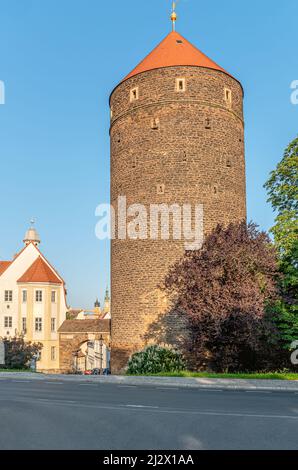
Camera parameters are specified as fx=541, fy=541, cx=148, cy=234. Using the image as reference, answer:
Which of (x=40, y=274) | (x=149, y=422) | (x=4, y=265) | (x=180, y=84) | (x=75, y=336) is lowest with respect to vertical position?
(x=75, y=336)

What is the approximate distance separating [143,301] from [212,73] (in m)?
13.4

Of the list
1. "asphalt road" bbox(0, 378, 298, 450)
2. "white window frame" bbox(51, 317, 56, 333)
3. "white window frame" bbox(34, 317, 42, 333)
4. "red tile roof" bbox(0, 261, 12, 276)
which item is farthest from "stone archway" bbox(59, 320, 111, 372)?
"asphalt road" bbox(0, 378, 298, 450)

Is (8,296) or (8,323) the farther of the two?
(8,296)

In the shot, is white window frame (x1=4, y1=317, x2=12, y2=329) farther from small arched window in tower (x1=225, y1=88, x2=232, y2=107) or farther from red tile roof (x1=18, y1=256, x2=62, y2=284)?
small arched window in tower (x1=225, y1=88, x2=232, y2=107)

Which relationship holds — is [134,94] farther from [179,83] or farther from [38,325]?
[38,325]

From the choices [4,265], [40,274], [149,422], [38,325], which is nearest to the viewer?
[149,422]

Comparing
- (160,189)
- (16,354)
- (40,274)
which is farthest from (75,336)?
(160,189)

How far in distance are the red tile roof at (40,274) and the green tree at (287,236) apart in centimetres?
3015

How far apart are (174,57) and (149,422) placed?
1022 inches

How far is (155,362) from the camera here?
997 inches

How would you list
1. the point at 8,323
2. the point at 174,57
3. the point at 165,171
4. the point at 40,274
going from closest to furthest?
1. the point at 165,171
2. the point at 174,57
3. the point at 8,323
4. the point at 40,274

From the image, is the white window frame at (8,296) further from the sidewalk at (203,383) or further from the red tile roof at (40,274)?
the sidewalk at (203,383)

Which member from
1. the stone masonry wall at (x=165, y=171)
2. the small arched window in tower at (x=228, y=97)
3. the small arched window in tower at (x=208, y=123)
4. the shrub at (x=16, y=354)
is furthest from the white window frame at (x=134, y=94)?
the shrub at (x=16, y=354)

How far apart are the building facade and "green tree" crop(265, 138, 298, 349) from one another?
30.2 m
